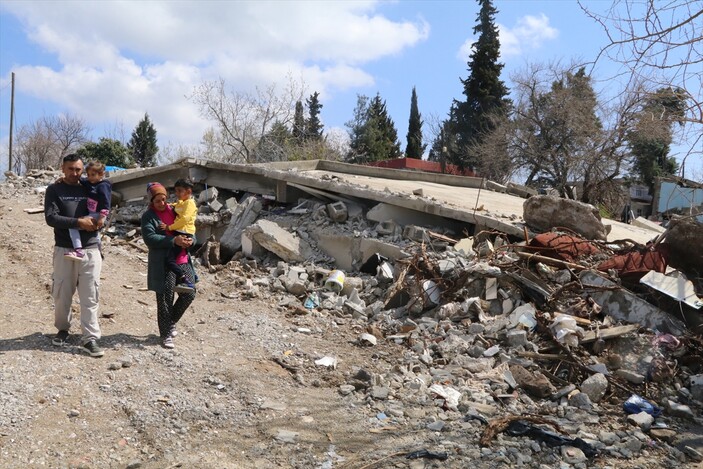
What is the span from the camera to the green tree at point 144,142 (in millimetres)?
35625

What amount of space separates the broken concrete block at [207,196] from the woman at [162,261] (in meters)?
4.86

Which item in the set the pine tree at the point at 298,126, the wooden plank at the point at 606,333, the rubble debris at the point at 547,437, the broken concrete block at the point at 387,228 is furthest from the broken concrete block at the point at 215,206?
the pine tree at the point at 298,126

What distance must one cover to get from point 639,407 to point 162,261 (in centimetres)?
381

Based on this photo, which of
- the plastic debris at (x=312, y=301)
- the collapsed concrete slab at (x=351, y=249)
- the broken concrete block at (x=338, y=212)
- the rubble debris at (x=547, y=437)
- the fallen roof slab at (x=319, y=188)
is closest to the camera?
the rubble debris at (x=547, y=437)

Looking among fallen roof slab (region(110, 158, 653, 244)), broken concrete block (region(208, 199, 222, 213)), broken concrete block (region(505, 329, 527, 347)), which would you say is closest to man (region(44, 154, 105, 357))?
broken concrete block (region(505, 329, 527, 347))

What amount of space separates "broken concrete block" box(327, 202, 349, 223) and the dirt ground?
7.87 feet

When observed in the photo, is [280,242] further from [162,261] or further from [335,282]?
[162,261]

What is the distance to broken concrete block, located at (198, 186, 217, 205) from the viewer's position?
938 centimetres

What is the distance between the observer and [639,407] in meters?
4.29

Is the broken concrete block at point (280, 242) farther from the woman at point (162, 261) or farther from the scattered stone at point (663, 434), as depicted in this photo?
the scattered stone at point (663, 434)

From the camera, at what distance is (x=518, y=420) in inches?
153

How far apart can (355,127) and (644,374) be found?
34295 mm

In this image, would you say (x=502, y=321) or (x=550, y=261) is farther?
(x=550, y=261)

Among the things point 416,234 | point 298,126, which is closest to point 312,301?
point 416,234
